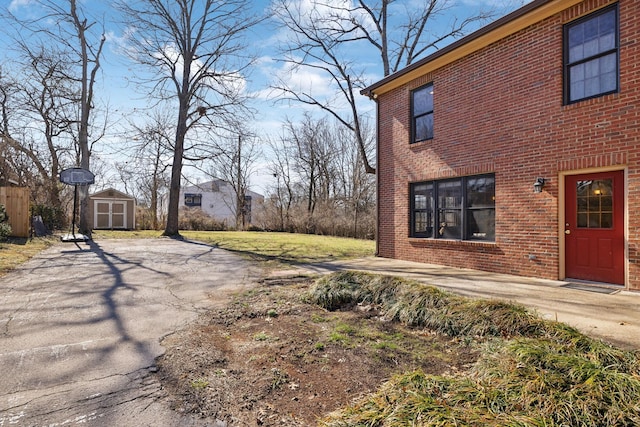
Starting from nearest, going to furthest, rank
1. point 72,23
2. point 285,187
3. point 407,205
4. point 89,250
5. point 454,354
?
1. point 454,354
2. point 407,205
3. point 89,250
4. point 72,23
5. point 285,187

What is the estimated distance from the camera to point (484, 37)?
288 inches

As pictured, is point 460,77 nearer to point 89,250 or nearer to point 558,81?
point 558,81

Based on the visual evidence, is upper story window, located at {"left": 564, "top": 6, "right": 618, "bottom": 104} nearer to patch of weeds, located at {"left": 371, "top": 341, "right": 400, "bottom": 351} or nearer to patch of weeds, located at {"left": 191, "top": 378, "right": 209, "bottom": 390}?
patch of weeds, located at {"left": 371, "top": 341, "right": 400, "bottom": 351}

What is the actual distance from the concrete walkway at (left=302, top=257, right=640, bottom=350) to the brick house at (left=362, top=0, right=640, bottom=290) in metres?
0.58

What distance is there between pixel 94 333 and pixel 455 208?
24.6 ft

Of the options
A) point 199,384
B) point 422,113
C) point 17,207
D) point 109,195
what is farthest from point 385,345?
point 109,195

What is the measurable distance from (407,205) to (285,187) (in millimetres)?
23797

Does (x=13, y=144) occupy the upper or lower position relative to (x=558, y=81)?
upper

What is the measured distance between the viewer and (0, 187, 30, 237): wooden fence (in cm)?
1227

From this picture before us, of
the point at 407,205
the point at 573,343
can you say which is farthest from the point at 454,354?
the point at 407,205

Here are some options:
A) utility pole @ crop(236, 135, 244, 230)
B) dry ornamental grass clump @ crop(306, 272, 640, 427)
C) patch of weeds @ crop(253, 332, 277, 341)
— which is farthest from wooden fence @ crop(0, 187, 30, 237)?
utility pole @ crop(236, 135, 244, 230)

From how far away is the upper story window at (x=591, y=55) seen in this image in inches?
223

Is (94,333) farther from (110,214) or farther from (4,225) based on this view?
(110,214)

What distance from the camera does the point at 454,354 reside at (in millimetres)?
3098
